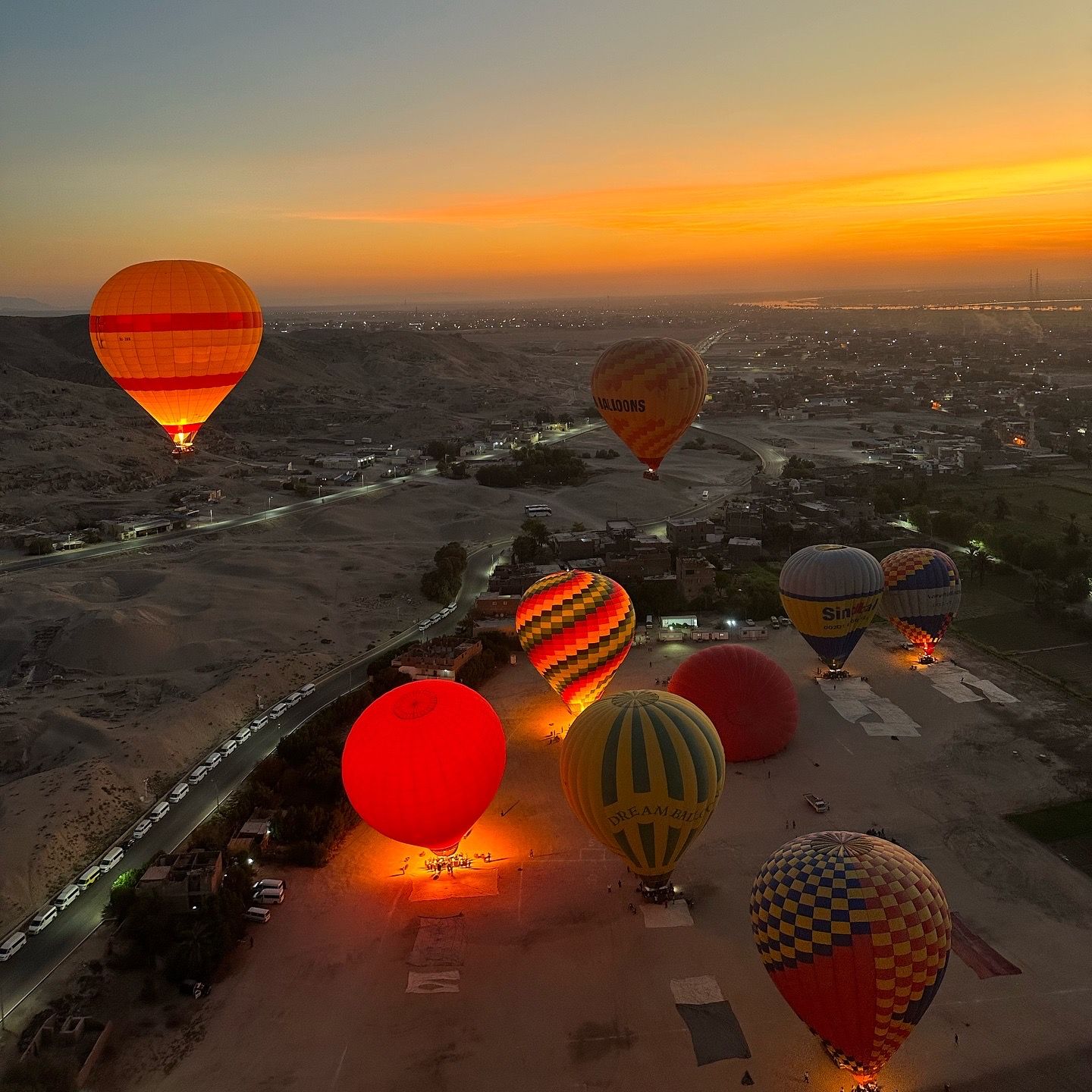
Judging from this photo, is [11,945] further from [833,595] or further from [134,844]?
[833,595]

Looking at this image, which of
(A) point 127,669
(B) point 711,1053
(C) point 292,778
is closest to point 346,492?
(A) point 127,669

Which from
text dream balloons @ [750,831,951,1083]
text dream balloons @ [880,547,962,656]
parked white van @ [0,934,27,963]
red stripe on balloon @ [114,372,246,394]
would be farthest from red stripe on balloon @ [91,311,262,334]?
text dream balloons @ [880,547,962,656]

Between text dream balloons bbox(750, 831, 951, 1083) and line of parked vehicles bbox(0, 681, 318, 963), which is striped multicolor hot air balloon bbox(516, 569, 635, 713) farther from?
text dream balloons bbox(750, 831, 951, 1083)

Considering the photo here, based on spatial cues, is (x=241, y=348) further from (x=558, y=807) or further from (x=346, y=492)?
(x=346, y=492)

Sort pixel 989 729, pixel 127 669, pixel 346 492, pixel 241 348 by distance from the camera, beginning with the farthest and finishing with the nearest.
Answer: pixel 346 492 → pixel 127 669 → pixel 241 348 → pixel 989 729

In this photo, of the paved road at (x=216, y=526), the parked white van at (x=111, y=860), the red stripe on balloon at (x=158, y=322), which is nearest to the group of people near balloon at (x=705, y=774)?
the parked white van at (x=111, y=860)
